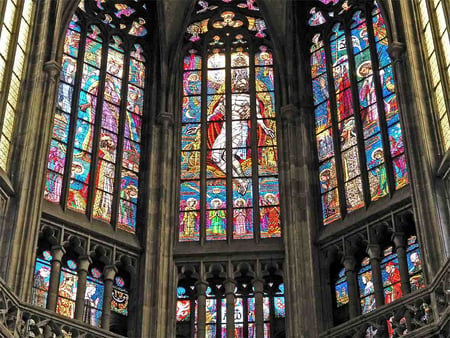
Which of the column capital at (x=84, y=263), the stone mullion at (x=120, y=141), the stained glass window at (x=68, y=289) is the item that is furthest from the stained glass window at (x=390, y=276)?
the stained glass window at (x=68, y=289)

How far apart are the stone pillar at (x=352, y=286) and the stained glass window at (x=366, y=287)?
115mm

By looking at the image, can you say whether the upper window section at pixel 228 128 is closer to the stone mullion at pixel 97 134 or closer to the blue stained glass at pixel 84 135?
the stone mullion at pixel 97 134

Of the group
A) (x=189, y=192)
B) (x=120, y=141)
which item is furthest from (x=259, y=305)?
(x=120, y=141)

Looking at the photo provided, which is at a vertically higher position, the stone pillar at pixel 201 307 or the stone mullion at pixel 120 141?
the stone mullion at pixel 120 141

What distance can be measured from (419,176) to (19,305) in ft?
24.9

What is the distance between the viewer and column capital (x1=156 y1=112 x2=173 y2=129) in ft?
74.9

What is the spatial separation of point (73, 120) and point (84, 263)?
11.5 ft

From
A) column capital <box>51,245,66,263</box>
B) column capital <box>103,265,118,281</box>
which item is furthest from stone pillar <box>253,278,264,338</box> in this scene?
column capital <box>51,245,66,263</box>

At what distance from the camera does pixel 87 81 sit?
74.9ft

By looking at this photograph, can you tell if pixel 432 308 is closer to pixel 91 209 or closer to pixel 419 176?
pixel 419 176

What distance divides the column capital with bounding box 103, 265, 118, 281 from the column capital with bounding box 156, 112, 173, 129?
3.88 m

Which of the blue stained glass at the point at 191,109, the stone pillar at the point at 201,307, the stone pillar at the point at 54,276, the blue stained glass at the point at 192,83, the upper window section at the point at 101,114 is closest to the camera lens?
the stone pillar at the point at 54,276

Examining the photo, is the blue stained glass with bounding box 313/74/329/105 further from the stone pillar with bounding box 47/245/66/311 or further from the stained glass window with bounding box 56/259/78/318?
the stone pillar with bounding box 47/245/66/311

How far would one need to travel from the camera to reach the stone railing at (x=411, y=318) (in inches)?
661
